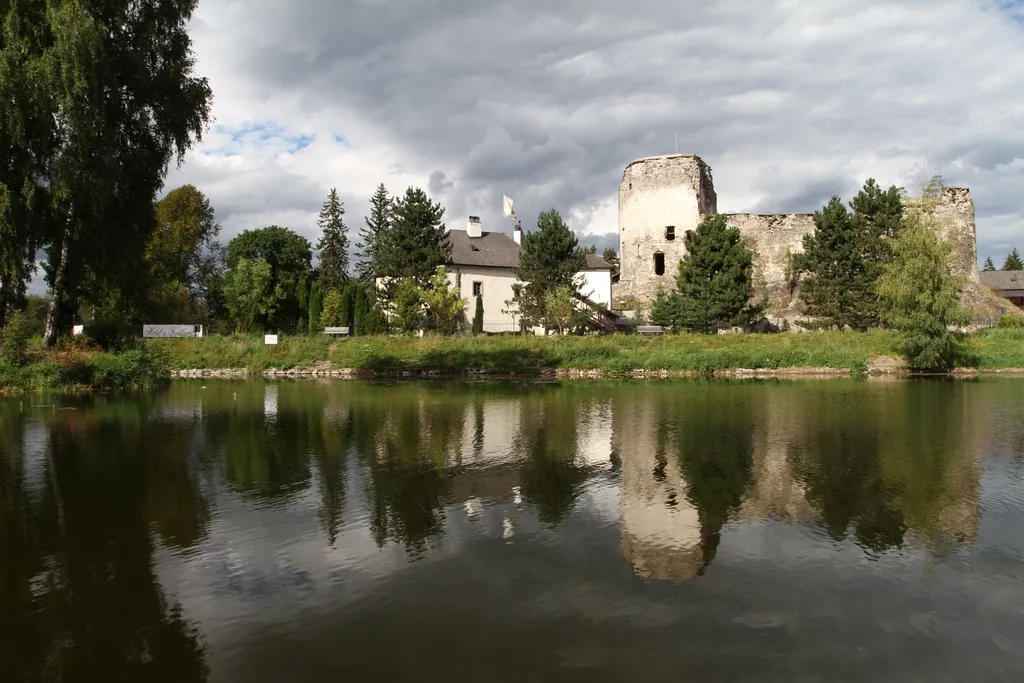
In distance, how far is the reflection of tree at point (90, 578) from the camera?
15.2 feet

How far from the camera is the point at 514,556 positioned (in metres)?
6.62

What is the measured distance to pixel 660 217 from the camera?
44031mm

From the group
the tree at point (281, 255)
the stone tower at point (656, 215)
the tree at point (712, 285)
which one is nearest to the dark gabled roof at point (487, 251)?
the stone tower at point (656, 215)

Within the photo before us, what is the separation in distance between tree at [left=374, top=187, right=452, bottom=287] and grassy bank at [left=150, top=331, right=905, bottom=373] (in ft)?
15.7

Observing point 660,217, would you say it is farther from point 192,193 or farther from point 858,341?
point 192,193

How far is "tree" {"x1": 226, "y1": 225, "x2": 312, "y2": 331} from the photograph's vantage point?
182ft

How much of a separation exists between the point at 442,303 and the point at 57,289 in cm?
1921

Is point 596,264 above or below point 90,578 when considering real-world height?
above

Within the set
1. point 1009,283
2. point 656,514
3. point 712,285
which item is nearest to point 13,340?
point 656,514

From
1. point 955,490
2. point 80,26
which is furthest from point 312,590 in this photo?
point 80,26

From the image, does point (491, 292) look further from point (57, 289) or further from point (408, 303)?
point (57, 289)

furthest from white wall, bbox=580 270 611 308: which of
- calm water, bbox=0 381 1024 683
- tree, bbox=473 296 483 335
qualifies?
calm water, bbox=0 381 1024 683

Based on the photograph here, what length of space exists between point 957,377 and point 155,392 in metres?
28.6

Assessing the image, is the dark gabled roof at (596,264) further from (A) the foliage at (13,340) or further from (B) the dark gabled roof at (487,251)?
(A) the foliage at (13,340)
